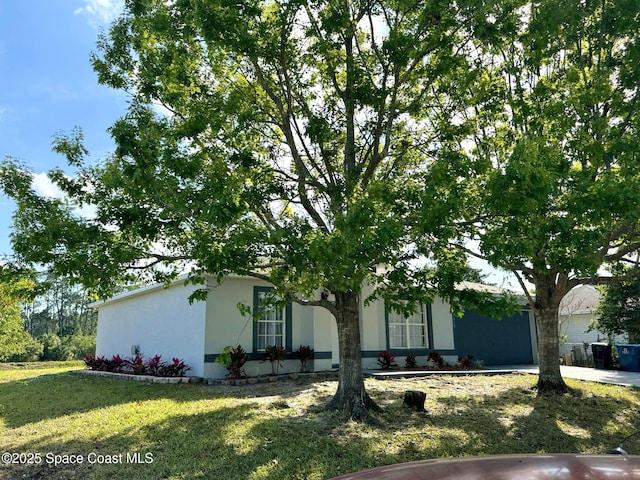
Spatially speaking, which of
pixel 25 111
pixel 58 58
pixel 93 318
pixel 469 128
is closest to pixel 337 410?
pixel 469 128

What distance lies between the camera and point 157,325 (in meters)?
15.5

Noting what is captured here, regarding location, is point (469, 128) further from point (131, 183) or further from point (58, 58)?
point (58, 58)

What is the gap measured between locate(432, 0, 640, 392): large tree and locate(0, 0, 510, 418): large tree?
973mm

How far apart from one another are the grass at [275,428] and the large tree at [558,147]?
261 centimetres

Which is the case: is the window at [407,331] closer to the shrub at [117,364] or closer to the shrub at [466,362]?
the shrub at [466,362]

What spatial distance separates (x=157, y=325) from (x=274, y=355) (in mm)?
4557

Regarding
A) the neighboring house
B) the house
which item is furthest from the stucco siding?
the neighboring house

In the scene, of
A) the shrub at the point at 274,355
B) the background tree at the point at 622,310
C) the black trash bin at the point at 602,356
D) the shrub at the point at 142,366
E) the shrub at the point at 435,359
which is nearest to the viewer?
the shrub at the point at 142,366

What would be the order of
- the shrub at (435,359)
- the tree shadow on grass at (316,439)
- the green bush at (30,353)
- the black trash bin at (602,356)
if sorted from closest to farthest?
the tree shadow on grass at (316,439) → the shrub at (435,359) → the black trash bin at (602,356) → the green bush at (30,353)

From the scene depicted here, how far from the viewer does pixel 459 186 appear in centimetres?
652

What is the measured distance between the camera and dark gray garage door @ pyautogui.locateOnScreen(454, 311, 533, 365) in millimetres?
18547

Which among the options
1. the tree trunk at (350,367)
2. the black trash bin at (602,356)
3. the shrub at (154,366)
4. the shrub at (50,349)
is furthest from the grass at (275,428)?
the shrub at (50,349)

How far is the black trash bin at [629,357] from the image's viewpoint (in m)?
16.6

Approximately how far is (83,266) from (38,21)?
18.3ft
